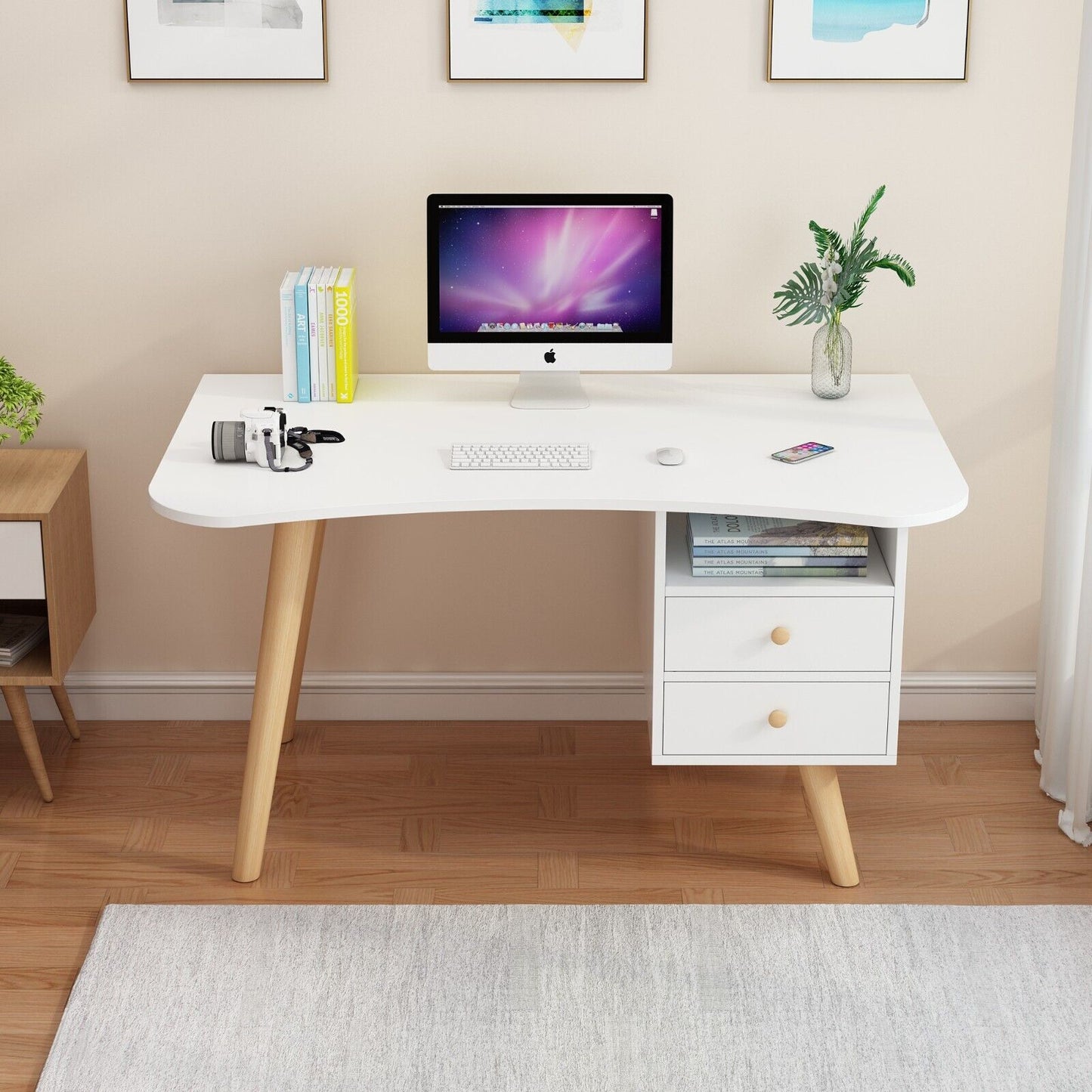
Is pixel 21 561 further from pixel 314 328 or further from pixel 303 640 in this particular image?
pixel 314 328

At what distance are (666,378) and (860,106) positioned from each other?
2.09 ft

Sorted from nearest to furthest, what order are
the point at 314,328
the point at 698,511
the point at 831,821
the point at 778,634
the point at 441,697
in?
the point at 698,511
the point at 778,634
the point at 831,821
the point at 314,328
the point at 441,697

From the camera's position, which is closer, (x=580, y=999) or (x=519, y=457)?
(x=580, y=999)

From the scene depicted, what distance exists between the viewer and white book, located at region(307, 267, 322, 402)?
2635 mm

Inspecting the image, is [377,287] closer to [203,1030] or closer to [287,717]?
[287,717]

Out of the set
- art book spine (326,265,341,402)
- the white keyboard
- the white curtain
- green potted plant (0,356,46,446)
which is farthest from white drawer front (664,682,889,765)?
green potted plant (0,356,46,446)

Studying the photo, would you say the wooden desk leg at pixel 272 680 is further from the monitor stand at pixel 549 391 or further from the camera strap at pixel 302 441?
the monitor stand at pixel 549 391

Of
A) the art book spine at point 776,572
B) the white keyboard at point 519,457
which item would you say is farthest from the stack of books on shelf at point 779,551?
the white keyboard at point 519,457

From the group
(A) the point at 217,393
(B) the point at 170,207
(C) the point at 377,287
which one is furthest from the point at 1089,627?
A: (B) the point at 170,207

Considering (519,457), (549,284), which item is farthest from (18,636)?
(549,284)

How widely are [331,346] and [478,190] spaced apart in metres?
0.44

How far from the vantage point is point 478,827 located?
9.08 feet

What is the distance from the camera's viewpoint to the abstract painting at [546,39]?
2689 millimetres

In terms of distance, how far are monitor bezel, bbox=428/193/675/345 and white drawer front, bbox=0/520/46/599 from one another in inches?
32.7
